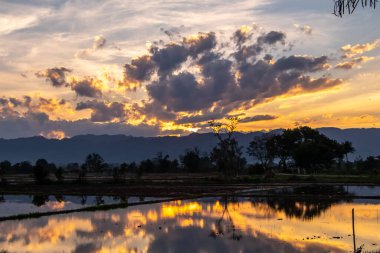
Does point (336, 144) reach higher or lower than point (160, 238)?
higher

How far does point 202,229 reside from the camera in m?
26.4

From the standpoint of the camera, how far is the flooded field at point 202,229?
69.6 feet

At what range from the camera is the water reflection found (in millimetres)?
21203

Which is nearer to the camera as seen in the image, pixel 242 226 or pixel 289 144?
pixel 242 226

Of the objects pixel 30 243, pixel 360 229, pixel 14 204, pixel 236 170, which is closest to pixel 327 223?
pixel 360 229

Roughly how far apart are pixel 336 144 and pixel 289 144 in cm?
1413

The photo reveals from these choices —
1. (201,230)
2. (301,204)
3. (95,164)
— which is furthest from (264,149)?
(201,230)

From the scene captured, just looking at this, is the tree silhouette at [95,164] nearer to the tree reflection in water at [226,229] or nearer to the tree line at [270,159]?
the tree line at [270,159]

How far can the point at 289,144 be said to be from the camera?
132 metres

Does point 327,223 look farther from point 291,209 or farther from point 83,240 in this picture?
point 83,240

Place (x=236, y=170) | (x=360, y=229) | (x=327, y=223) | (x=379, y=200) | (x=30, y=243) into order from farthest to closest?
1. (x=236, y=170)
2. (x=379, y=200)
3. (x=327, y=223)
4. (x=360, y=229)
5. (x=30, y=243)

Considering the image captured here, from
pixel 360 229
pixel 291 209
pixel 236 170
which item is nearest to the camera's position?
pixel 360 229

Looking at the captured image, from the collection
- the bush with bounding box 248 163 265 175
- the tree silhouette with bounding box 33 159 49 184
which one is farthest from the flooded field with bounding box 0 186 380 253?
the bush with bounding box 248 163 265 175

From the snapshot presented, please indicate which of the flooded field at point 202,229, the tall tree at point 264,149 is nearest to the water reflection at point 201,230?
the flooded field at point 202,229
